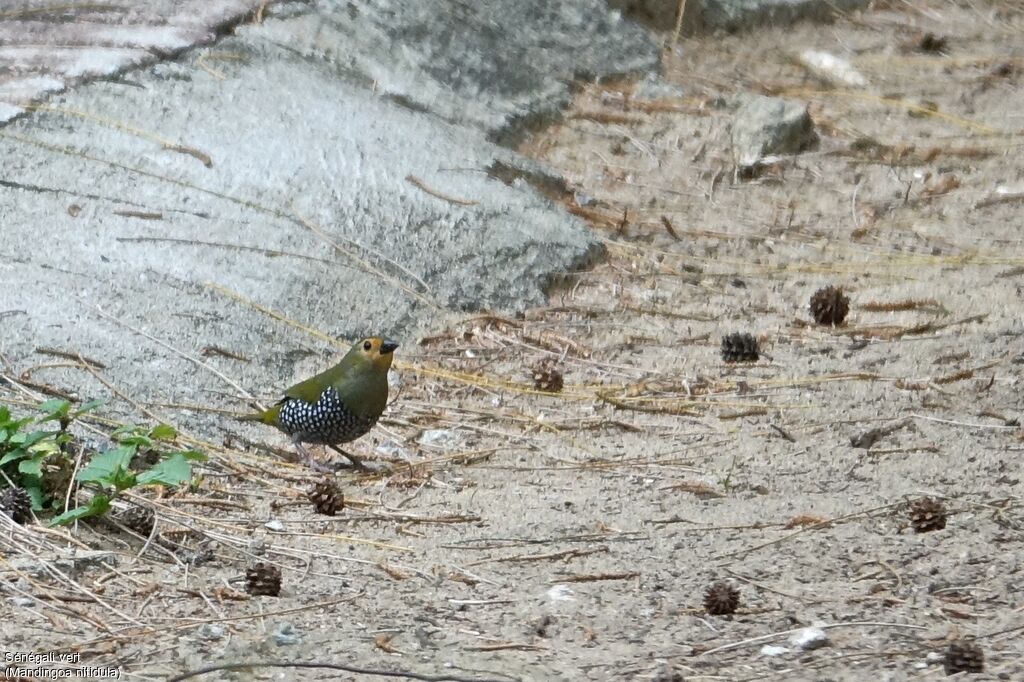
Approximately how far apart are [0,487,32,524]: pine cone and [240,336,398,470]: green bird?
1.38 meters

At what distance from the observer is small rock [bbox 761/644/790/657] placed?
12.2 ft

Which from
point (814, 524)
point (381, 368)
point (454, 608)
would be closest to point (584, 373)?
point (381, 368)

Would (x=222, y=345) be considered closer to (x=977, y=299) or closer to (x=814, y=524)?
(x=814, y=524)

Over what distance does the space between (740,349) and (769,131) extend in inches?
104

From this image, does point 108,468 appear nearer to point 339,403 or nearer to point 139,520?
point 139,520

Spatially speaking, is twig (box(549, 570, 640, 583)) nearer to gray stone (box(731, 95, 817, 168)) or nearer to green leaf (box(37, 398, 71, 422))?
green leaf (box(37, 398, 71, 422))

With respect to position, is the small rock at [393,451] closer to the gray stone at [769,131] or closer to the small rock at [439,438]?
the small rock at [439,438]

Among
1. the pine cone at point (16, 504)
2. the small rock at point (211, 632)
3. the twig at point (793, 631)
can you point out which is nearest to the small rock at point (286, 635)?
the small rock at point (211, 632)

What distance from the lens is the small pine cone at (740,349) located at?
6.27 metres

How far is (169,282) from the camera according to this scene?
638cm

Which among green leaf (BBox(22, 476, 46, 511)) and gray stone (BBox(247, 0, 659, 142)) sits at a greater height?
gray stone (BBox(247, 0, 659, 142))

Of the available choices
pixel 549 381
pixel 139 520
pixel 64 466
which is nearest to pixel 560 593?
pixel 139 520

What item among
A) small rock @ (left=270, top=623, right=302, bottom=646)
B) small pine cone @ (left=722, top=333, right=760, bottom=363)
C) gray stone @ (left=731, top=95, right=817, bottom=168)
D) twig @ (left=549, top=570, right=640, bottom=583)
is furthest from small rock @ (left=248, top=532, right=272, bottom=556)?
gray stone @ (left=731, top=95, right=817, bottom=168)

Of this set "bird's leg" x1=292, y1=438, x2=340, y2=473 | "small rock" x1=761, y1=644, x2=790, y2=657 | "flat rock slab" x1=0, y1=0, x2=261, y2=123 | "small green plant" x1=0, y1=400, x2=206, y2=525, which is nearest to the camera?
"small rock" x1=761, y1=644, x2=790, y2=657
